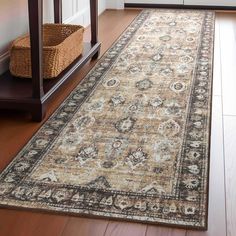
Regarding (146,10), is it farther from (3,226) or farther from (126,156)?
(3,226)

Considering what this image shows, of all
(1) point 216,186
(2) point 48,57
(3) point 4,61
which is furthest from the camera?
(3) point 4,61

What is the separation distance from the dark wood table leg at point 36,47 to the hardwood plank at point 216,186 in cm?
82

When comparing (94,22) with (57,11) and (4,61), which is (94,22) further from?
(4,61)

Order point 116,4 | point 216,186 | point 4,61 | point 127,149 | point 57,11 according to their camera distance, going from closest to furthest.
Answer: point 216,186 → point 127,149 → point 4,61 → point 57,11 → point 116,4

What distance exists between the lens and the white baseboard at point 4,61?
8.24ft

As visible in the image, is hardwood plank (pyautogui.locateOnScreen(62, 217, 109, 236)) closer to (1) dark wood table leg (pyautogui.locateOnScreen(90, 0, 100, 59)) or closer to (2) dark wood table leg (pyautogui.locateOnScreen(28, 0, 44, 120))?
(2) dark wood table leg (pyautogui.locateOnScreen(28, 0, 44, 120))

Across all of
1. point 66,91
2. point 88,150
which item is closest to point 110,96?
point 66,91

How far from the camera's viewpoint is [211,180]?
1634 mm

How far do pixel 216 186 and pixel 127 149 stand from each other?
0.42m

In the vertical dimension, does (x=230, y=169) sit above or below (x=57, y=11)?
below

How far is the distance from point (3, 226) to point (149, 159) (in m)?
0.63

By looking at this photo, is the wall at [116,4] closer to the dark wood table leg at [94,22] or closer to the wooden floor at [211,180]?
the dark wood table leg at [94,22]

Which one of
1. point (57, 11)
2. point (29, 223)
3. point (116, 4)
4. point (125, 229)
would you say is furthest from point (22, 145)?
point (116, 4)

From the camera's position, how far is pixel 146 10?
4.90 metres
